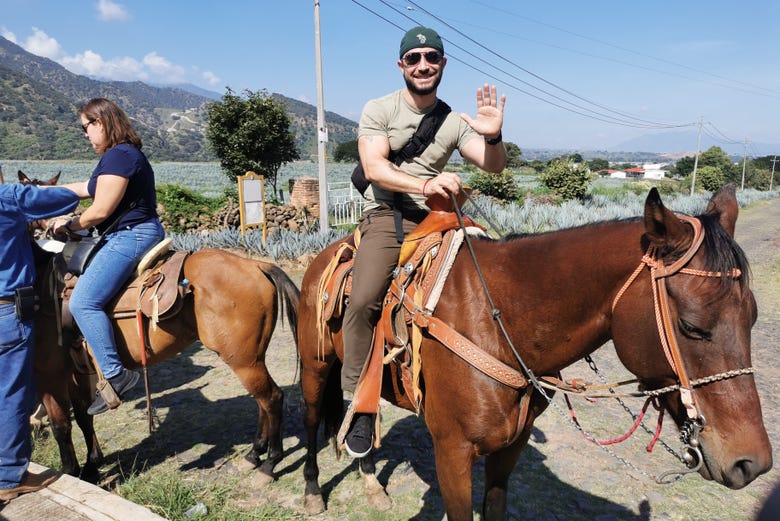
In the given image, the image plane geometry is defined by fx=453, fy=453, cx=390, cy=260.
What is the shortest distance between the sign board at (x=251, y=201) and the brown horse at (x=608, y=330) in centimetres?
960

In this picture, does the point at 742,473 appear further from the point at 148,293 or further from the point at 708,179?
the point at 708,179

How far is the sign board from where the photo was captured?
1134 cm

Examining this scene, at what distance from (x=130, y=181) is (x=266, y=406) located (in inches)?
80.0

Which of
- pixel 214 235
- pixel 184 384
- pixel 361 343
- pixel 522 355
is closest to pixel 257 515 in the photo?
pixel 361 343

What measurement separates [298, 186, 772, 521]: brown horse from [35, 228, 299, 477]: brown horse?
4.83ft

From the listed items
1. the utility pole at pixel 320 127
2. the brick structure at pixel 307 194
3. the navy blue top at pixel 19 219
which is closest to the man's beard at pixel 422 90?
the navy blue top at pixel 19 219

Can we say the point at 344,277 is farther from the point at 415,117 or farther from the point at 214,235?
the point at 214,235

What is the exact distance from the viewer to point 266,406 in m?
3.76

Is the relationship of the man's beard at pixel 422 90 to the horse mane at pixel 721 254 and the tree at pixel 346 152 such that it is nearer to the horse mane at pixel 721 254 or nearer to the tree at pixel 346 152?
the horse mane at pixel 721 254

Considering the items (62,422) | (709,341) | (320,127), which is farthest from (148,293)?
(320,127)

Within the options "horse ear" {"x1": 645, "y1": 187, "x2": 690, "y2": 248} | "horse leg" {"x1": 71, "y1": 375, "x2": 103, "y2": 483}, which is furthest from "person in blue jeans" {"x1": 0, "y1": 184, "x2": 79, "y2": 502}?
"horse ear" {"x1": 645, "y1": 187, "x2": 690, "y2": 248}

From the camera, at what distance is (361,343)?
8.62ft

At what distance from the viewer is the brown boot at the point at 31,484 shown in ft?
9.02

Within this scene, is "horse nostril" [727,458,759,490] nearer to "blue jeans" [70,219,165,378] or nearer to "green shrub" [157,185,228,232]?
"blue jeans" [70,219,165,378]
